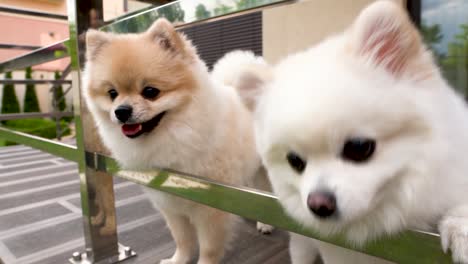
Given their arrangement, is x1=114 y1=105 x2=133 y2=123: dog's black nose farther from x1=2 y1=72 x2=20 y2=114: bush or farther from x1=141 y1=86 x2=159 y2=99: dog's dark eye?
x1=2 y1=72 x2=20 y2=114: bush

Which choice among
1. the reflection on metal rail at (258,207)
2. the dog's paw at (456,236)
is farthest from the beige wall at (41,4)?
the dog's paw at (456,236)

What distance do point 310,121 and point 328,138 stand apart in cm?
4

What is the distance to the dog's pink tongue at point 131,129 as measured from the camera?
1.05 metres

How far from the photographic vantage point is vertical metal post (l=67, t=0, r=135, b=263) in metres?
1.11

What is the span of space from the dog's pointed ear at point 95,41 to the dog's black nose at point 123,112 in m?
0.24

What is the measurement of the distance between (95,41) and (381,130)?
35.2 inches

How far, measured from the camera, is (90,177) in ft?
3.96

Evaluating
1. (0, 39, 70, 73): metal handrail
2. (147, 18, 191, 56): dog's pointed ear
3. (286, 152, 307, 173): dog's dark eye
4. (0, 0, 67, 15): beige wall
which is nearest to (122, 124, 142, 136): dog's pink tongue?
(147, 18, 191, 56): dog's pointed ear

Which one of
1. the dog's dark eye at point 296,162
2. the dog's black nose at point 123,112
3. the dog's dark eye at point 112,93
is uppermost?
the dog's dark eye at point 112,93

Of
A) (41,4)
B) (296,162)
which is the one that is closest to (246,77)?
(296,162)

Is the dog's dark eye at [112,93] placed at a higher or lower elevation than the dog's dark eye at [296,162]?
higher

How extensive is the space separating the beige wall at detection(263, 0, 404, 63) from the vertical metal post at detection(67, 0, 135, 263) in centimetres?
92

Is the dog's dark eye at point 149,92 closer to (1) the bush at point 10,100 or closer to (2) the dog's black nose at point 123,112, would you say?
(2) the dog's black nose at point 123,112

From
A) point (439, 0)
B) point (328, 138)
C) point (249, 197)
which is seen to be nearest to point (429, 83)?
point (328, 138)
